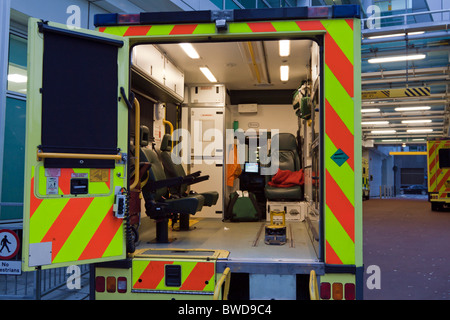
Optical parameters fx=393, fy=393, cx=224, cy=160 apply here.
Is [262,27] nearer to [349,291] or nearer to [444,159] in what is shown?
[349,291]

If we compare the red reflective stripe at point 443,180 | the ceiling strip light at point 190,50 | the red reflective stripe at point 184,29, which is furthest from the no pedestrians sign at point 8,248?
the red reflective stripe at point 443,180

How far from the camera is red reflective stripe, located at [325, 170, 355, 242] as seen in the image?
2.49m

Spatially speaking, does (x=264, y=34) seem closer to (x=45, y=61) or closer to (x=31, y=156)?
(x=45, y=61)

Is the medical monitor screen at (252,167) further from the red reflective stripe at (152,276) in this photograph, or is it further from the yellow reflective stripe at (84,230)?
the yellow reflective stripe at (84,230)

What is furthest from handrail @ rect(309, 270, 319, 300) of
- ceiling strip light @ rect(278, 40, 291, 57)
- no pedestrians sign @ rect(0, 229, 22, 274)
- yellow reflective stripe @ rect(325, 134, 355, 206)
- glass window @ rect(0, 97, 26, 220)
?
glass window @ rect(0, 97, 26, 220)

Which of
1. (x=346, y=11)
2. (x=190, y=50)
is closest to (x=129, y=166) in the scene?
(x=346, y=11)

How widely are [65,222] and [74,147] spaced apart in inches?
18.2

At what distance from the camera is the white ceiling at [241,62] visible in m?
4.72

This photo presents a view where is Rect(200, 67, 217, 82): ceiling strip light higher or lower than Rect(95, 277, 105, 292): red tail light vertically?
higher

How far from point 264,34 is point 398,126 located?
18.0m

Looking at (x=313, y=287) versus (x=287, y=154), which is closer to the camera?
(x=313, y=287)

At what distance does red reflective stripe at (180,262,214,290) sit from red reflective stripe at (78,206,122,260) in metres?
0.57

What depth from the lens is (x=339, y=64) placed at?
8.29ft

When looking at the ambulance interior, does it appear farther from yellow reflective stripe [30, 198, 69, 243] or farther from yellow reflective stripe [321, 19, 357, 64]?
yellow reflective stripe [321, 19, 357, 64]
